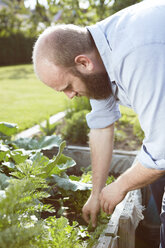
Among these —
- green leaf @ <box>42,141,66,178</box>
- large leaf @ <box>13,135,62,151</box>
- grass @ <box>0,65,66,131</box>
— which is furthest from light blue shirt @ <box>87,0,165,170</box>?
grass @ <box>0,65,66,131</box>

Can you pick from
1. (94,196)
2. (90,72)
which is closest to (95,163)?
(94,196)

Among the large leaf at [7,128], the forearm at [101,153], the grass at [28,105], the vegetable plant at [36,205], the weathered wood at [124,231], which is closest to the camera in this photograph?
the vegetable plant at [36,205]

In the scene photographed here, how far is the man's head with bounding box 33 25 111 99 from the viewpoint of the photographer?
5.32 feet

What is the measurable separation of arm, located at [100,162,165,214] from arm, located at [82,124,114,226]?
0.41ft

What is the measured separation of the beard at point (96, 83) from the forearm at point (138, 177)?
48 cm

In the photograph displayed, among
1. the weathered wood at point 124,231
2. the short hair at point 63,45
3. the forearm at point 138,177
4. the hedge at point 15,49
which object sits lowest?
the hedge at point 15,49

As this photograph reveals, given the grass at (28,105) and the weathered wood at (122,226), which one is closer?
the weathered wood at (122,226)

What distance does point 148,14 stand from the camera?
1.50m

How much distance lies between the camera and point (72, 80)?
1.71 metres

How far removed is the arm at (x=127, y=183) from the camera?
5.31 ft

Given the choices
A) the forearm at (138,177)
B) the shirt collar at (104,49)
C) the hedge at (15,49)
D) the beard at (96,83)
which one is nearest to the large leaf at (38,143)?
the beard at (96,83)

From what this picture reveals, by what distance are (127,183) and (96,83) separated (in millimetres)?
576

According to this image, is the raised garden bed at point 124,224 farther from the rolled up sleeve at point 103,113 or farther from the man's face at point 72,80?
the man's face at point 72,80

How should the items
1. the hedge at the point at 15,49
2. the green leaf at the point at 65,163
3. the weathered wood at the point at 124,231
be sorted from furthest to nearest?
the hedge at the point at 15,49 → the green leaf at the point at 65,163 → the weathered wood at the point at 124,231
